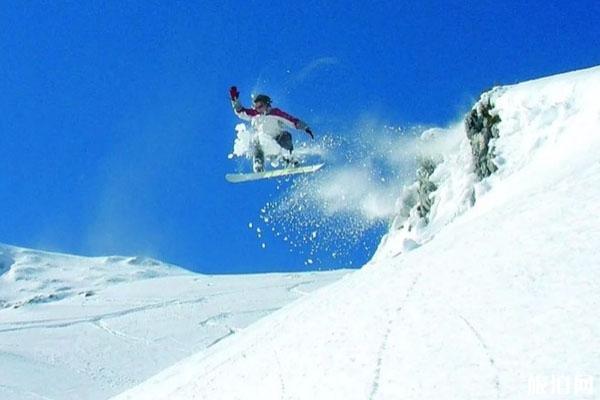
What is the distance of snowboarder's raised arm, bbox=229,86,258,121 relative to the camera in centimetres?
1972

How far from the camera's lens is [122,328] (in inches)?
992

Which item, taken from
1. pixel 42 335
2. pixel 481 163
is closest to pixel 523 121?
pixel 481 163

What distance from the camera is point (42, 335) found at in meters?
25.5

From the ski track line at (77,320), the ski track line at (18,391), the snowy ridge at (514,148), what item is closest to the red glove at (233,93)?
the snowy ridge at (514,148)

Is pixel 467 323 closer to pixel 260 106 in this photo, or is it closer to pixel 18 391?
pixel 260 106

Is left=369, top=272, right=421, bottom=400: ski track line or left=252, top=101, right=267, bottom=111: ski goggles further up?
left=252, top=101, right=267, bottom=111: ski goggles

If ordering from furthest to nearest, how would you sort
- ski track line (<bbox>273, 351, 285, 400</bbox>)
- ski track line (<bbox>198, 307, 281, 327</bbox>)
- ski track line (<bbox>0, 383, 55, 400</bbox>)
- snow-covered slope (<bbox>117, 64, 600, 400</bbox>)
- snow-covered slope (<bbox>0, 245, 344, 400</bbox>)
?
ski track line (<bbox>198, 307, 281, 327</bbox>) < snow-covered slope (<bbox>0, 245, 344, 400</bbox>) < ski track line (<bbox>0, 383, 55, 400</bbox>) < ski track line (<bbox>273, 351, 285, 400</bbox>) < snow-covered slope (<bbox>117, 64, 600, 400</bbox>)

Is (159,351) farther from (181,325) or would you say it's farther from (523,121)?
(523,121)

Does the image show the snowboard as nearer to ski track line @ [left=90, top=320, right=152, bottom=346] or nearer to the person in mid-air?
the person in mid-air

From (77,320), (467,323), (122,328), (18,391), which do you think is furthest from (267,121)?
(467,323)

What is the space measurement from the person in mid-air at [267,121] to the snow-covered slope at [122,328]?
529cm

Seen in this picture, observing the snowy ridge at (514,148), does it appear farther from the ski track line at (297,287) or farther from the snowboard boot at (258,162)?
the ski track line at (297,287)

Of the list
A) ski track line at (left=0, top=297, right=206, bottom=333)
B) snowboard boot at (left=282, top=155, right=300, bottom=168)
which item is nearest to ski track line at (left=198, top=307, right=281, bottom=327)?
ski track line at (left=0, top=297, right=206, bottom=333)

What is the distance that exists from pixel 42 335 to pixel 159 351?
605cm
